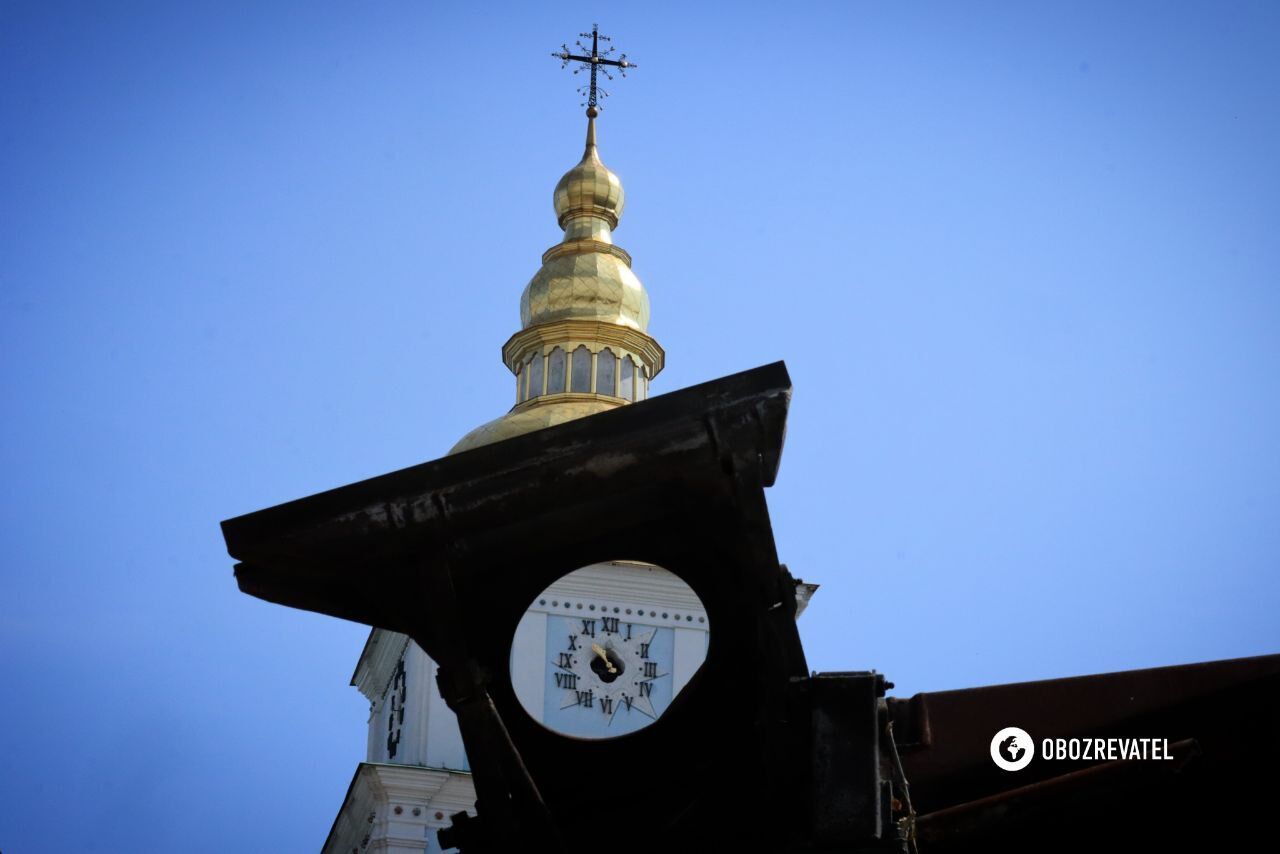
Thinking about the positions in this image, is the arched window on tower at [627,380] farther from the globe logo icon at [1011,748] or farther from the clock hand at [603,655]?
the globe logo icon at [1011,748]

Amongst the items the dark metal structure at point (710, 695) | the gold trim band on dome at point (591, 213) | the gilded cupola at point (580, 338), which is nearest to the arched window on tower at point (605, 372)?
the gilded cupola at point (580, 338)

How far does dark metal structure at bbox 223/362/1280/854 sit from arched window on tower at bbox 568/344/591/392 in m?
24.4

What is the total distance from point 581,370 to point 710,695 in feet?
81.6

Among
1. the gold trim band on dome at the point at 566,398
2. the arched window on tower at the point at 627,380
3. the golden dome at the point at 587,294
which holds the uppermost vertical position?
the golden dome at the point at 587,294

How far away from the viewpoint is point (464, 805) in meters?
31.4

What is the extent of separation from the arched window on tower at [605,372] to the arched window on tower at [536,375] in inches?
30.9

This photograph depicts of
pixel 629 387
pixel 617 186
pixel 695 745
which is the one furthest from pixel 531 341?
pixel 695 745

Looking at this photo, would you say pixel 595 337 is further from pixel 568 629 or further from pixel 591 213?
pixel 568 629

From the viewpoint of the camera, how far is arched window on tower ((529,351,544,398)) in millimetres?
33406

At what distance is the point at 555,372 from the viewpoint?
110ft

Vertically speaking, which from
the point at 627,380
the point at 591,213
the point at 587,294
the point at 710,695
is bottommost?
the point at 710,695

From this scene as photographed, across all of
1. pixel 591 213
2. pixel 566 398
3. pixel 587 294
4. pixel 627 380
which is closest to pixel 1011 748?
pixel 566 398

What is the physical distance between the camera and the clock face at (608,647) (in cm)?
2988

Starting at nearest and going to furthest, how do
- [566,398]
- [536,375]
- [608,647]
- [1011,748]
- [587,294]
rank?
[1011,748] → [608,647] → [566,398] → [536,375] → [587,294]
